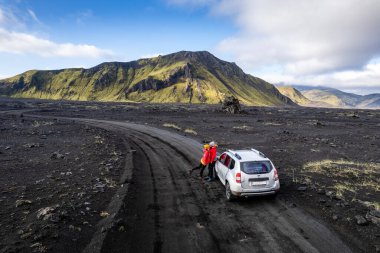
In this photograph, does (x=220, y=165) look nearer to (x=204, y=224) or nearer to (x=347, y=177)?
(x=204, y=224)

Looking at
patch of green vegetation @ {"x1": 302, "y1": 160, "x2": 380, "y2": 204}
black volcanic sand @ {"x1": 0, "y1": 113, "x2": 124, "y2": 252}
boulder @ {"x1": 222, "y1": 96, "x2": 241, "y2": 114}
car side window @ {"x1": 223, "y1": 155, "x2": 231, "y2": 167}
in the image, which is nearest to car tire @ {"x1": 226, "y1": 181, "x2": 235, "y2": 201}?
car side window @ {"x1": 223, "y1": 155, "x2": 231, "y2": 167}

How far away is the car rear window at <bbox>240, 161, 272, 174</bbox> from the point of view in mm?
14219

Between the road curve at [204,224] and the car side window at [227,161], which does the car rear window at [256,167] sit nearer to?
the road curve at [204,224]

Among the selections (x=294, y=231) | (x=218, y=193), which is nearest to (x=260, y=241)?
(x=294, y=231)

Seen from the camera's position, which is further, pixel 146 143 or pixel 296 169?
pixel 146 143

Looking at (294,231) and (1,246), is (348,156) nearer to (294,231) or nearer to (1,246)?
(294,231)

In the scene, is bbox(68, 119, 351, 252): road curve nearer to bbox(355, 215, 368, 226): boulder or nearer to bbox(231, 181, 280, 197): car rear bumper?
bbox(231, 181, 280, 197): car rear bumper

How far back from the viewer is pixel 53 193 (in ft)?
48.9

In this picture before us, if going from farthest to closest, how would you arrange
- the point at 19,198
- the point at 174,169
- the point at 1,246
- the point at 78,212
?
the point at 174,169 → the point at 19,198 → the point at 78,212 → the point at 1,246

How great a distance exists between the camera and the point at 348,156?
27.0m

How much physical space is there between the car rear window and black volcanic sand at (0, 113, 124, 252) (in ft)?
21.6

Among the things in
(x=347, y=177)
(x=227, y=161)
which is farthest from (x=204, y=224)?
(x=347, y=177)

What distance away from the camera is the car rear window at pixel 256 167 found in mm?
14219

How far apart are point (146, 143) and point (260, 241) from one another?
76.9ft
